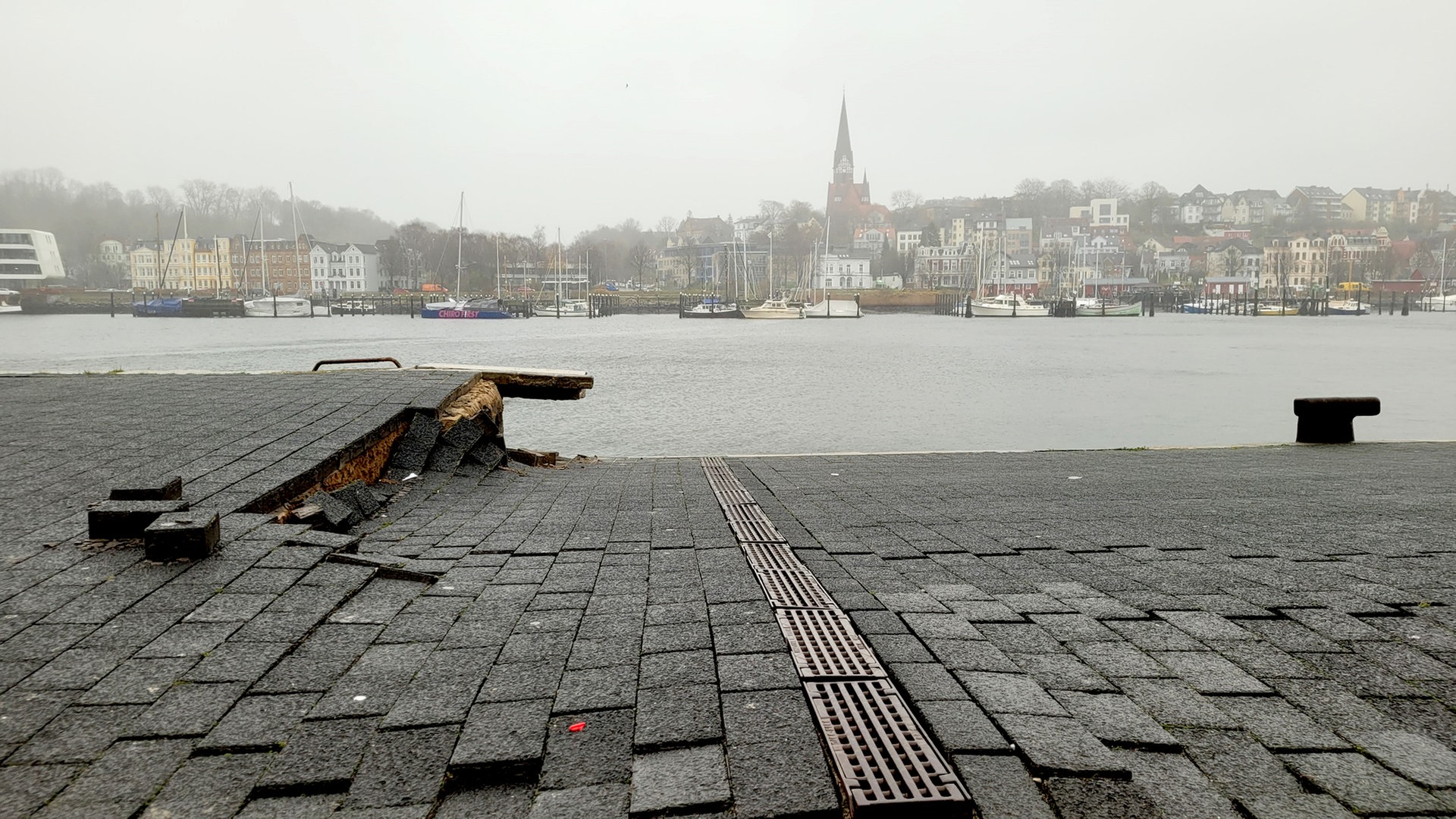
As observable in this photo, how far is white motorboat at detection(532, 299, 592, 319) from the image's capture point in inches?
4240

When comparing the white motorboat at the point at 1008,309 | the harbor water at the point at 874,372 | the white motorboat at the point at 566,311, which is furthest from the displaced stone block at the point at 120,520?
the white motorboat at the point at 1008,309

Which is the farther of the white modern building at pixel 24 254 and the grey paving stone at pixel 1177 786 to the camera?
the white modern building at pixel 24 254

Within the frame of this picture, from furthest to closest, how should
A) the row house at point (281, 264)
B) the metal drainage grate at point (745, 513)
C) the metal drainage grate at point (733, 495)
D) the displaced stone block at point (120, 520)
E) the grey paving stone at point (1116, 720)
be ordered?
the row house at point (281, 264), the metal drainage grate at point (733, 495), the metal drainage grate at point (745, 513), the displaced stone block at point (120, 520), the grey paving stone at point (1116, 720)

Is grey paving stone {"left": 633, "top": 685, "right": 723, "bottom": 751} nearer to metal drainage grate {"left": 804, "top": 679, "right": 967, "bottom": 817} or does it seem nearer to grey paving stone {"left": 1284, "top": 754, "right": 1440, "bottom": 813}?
metal drainage grate {"left": 804, "top": 679, "right": 967, "bottom": 817}

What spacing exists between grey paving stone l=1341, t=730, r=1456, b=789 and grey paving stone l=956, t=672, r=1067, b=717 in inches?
35.7

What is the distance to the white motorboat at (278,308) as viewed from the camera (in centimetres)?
10025

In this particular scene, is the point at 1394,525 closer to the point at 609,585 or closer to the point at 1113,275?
the point at 609,585

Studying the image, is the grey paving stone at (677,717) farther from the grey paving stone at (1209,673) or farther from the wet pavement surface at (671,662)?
the grey paving stone at (1209,673)

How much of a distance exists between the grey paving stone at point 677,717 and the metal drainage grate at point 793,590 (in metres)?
1.04

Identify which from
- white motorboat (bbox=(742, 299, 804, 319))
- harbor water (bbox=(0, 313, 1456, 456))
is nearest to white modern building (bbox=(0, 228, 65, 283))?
harbor water (bbox=(0, 313, 1456, 456))

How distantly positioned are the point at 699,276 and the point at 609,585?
16752cm

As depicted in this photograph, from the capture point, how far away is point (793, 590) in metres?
4.33

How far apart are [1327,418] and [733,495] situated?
25.4 feet

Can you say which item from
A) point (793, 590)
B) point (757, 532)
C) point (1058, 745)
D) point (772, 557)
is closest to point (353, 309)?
point (757, 532)
